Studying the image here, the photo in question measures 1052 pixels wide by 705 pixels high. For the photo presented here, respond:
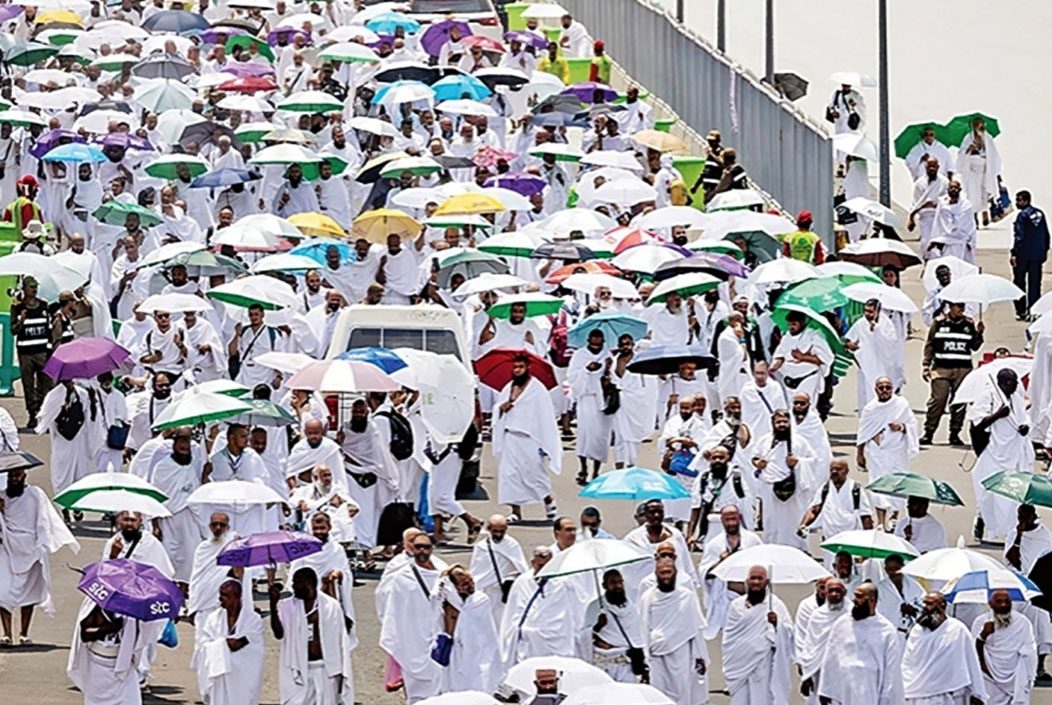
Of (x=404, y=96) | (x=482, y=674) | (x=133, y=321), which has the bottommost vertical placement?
(x=482, y=674)

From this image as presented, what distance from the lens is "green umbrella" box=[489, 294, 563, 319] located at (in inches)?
1097

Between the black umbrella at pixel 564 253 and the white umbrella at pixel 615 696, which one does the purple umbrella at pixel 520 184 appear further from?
the white umbrella at pixel 615 696

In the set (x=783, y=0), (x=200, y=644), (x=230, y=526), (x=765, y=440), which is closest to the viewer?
(x=200, y=644)

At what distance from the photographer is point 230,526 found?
22234 mm

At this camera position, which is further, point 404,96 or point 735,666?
point 404,96

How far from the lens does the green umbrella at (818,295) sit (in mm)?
Result: 28062

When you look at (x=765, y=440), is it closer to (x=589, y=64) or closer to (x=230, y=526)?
(x=230, y=526)

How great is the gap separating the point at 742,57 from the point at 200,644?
33531mm

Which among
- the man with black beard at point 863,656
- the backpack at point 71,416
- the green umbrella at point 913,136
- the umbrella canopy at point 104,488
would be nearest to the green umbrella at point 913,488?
the man with black beard at point 863,656

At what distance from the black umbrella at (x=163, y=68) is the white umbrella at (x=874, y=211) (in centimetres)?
997

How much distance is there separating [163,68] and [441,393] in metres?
15.2

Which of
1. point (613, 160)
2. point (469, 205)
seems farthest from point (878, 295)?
point (613, 160)

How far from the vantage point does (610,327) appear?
27.3m

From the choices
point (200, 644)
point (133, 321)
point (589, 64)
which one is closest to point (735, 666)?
point (200, 644)
